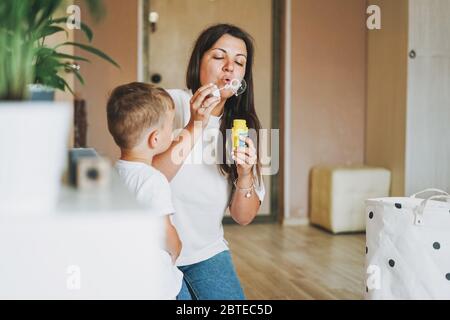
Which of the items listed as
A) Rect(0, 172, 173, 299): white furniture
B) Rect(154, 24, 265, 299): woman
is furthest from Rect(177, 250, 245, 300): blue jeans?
Rect(0, 172, 173, 299): white furniture

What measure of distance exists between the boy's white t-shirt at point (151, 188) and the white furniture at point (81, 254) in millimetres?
348

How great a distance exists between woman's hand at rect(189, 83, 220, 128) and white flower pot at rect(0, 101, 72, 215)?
76 cm

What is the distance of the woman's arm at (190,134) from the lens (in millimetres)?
1453

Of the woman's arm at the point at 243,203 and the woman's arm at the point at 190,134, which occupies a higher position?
the woman's arm at the point at 190,134

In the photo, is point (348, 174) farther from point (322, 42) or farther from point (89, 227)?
point (89, 227)

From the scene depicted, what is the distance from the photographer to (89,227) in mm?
651

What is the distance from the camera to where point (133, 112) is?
1245 millimetres

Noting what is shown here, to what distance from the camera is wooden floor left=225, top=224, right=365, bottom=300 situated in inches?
105

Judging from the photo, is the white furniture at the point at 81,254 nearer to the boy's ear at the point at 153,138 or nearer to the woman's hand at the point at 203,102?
the boy's ear at the point at 153,138

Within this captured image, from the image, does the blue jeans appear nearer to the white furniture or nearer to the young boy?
the young boy

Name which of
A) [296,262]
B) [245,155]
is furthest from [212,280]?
[296,262]

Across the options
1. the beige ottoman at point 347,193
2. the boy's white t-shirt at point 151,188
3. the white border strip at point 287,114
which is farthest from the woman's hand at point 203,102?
the white border strip at point 287,114

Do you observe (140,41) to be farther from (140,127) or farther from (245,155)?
(140,127)

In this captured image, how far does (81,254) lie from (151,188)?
482mm
